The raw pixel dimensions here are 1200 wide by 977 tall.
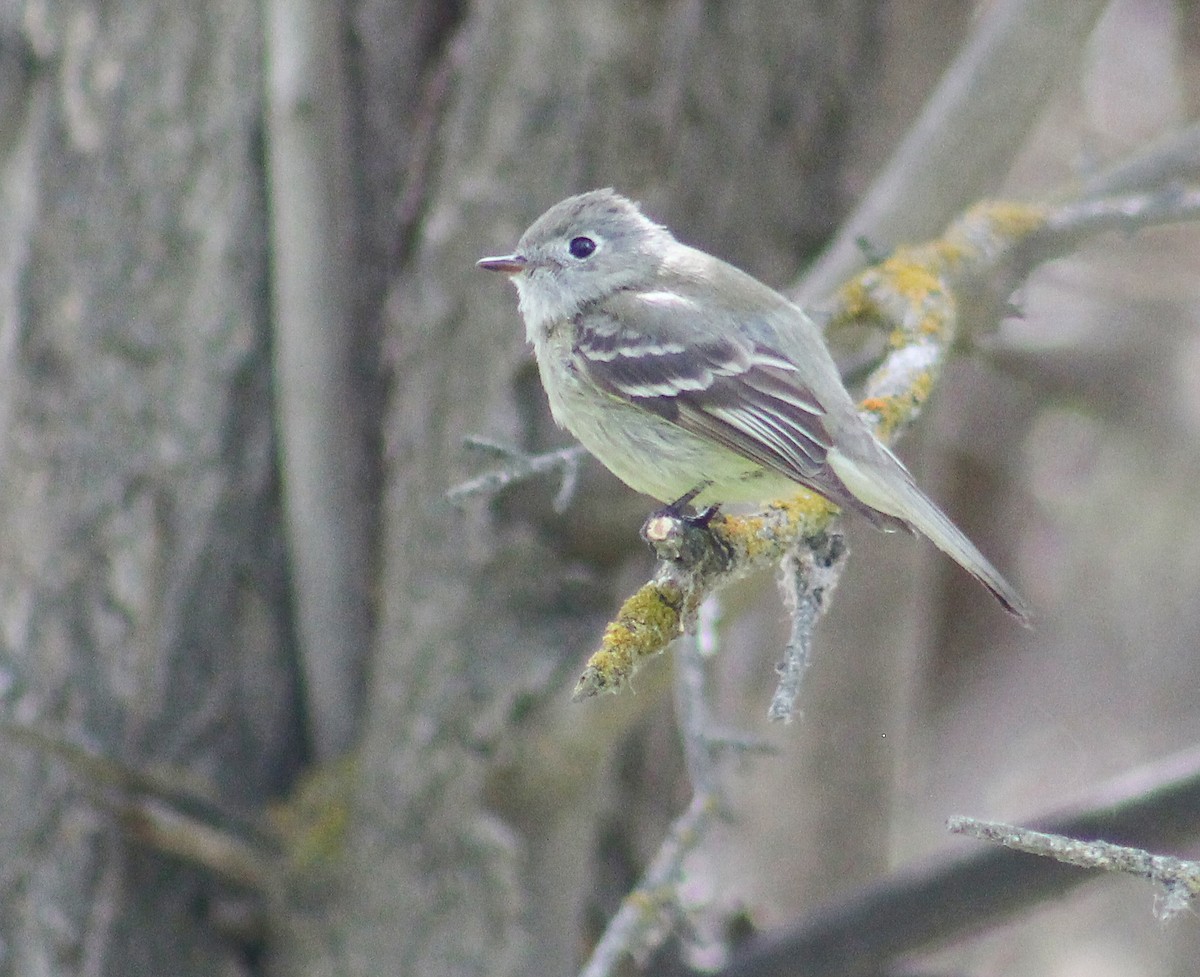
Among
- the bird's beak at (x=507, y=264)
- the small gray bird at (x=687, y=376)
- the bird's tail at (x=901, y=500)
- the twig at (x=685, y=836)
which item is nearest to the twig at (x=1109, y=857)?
the small gray bird at (x=687, y=376)

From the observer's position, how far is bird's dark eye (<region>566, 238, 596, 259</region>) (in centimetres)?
411

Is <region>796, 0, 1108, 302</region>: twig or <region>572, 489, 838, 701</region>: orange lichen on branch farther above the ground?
<region>796, 0, 1108, 302</region>: twig

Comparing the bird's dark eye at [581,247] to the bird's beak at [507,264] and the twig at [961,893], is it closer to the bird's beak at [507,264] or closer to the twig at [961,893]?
the bird's beak at [507,264]

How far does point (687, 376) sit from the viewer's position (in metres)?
3.65

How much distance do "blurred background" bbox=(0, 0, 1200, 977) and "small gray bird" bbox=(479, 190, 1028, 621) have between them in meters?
0.41

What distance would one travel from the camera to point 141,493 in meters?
4.66

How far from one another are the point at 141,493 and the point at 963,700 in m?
6.11

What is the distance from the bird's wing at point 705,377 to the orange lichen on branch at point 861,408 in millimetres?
130

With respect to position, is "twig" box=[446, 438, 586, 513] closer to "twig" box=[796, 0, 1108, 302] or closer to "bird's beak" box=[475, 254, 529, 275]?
"bird's beak" box=[475, 254, 529, 275]

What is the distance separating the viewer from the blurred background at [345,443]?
4.38m

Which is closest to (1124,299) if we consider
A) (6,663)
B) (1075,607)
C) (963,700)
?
(1075,607)

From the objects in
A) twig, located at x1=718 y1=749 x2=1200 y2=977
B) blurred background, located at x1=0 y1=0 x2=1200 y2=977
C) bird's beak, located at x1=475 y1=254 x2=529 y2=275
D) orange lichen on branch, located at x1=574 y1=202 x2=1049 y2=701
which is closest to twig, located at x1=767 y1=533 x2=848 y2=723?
orange lichen on branch, located at x1=574 y1=202 x2=1049 y2=701

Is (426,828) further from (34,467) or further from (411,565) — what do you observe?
(34,467)

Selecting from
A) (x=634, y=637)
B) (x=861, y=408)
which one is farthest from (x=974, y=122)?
(x=634, y=637)
